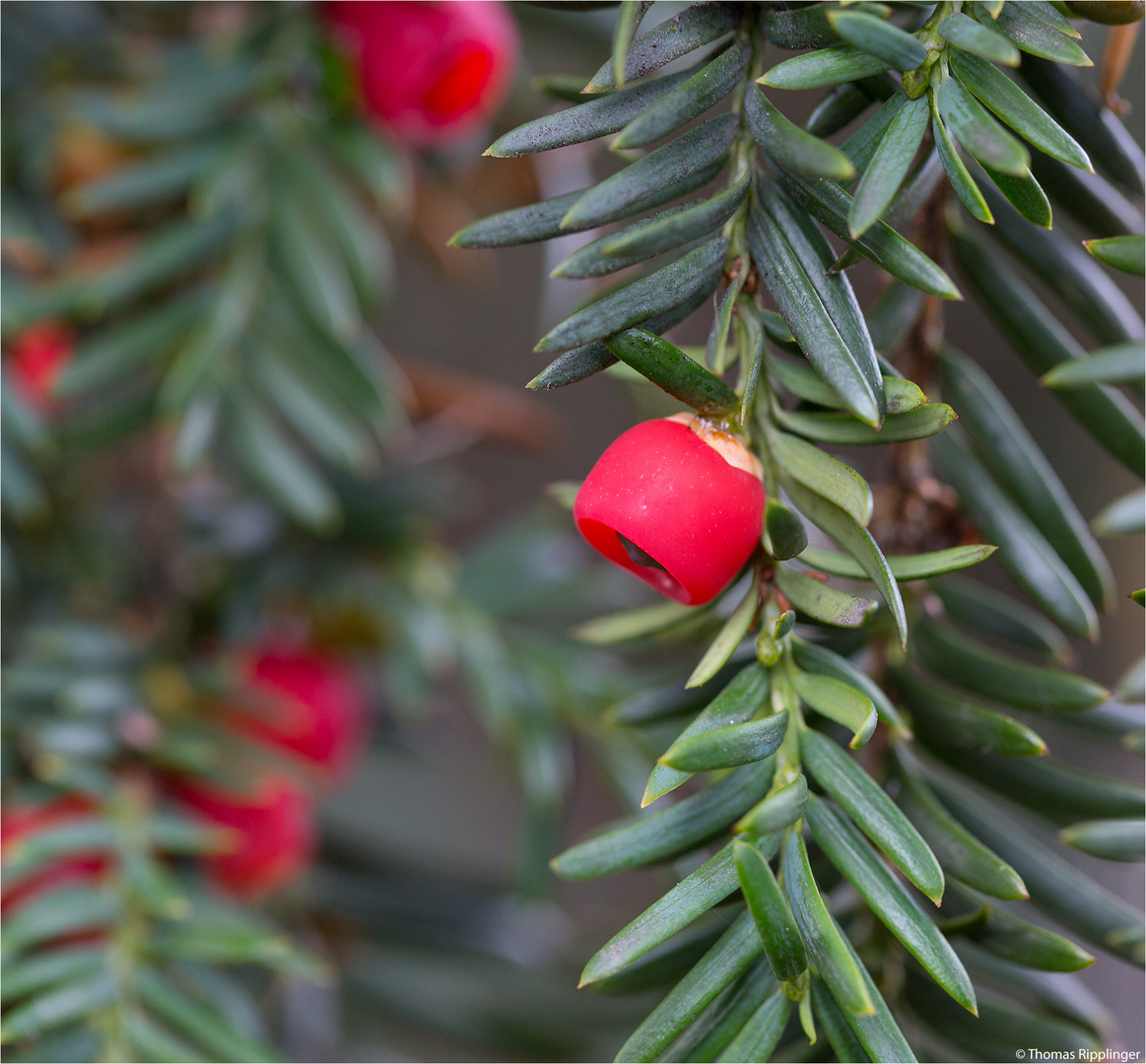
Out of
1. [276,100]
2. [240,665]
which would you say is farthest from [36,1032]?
[276,100]

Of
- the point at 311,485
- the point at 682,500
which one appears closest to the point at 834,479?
the point at 682,500

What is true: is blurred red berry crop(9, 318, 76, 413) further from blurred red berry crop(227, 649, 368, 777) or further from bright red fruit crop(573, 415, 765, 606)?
bright red fruit crop(573, 415, 765, 606)

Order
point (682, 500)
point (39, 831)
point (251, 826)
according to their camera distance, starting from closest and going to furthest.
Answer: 1. point (682, 500)
2. point (39, 831)
3. point (251, 826)

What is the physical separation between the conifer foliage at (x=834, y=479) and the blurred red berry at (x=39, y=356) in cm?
38

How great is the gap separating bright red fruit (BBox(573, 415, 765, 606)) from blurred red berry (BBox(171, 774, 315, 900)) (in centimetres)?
33

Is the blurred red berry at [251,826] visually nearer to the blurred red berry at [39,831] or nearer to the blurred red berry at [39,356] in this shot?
the blurred red berry at [39,831]

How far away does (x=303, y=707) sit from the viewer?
52 cm

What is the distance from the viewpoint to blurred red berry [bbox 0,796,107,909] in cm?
40

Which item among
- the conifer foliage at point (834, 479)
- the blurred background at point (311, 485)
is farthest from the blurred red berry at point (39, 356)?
the conifer foliage at point (834, 479)

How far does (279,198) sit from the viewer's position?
469mm

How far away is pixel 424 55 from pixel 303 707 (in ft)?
1.10

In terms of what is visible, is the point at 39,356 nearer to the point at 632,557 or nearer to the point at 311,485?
the point at 311,485

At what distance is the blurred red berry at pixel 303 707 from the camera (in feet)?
1.63

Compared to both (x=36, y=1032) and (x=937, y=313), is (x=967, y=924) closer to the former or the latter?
(x=937, y=313)
